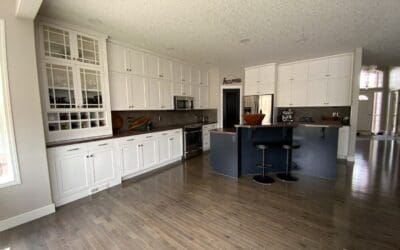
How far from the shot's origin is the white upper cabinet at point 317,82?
463cm

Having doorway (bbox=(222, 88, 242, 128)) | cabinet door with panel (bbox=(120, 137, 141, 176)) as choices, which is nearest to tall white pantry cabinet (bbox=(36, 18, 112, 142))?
cabinet door with panel (bbox=(120, 137, 141, 176))

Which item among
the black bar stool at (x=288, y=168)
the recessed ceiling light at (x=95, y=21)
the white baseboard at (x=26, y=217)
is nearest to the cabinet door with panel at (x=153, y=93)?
the recessed ceiling light at (x=95, y=21)

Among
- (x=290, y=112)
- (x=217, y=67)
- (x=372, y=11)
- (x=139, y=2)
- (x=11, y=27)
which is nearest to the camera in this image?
(x=11, y=27)

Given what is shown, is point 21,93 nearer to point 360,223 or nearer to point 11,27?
point 11,27

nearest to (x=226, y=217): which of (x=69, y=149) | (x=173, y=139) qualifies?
(x=69, y=149)

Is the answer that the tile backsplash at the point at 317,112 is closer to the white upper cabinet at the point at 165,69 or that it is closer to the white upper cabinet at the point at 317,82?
the white upper cabinet at the point at 317,82

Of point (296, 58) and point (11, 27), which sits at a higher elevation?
point (296, 58)

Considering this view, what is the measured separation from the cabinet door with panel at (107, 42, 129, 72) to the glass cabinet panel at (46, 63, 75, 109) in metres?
0.78

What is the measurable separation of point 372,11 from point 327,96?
2.72 meters

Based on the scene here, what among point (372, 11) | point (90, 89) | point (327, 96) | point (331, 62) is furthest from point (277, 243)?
point (331, 62)

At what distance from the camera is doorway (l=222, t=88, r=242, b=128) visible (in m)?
6.29

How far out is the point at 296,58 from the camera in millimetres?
5035

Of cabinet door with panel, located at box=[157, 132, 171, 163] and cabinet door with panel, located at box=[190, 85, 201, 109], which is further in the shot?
cabinet door with panel, located at box=[190, 85, 201, 109]

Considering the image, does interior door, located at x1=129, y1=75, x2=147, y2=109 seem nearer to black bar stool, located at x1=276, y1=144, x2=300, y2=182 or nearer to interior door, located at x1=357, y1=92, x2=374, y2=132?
black bar stool, located at x1=276, y1=144, x2=300, y2=182
